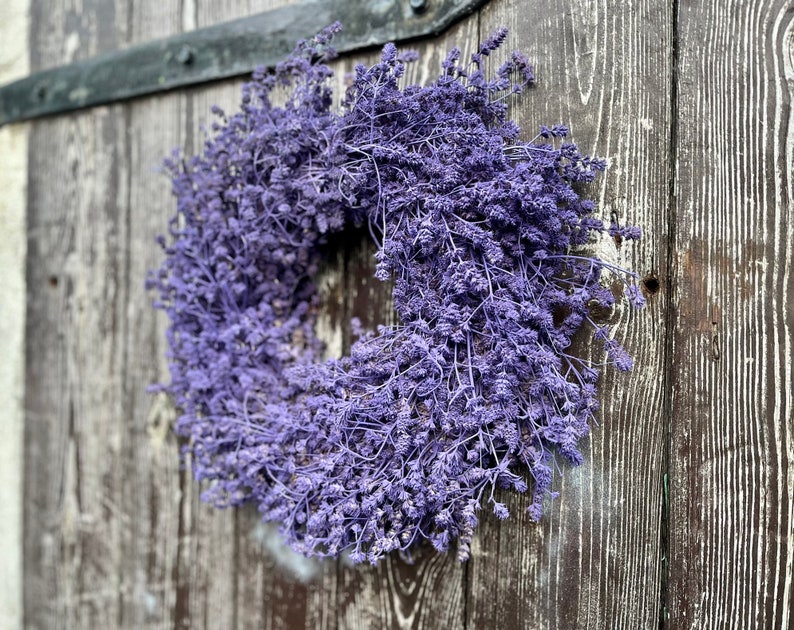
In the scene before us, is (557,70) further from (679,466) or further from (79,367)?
(79,367)

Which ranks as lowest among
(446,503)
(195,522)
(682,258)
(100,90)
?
(195,522)

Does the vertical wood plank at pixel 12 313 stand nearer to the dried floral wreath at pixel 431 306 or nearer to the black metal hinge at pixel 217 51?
the black metal hinge at pixel 217 51

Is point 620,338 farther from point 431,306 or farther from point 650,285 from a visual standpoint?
point 431,306

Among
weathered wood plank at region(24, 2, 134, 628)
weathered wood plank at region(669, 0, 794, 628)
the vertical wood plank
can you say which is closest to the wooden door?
weathered wood plank at region(669, 0, 794, 628)

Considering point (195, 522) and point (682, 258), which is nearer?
point (682, 258)

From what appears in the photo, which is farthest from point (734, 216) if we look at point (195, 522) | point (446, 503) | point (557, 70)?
point (195, 522)

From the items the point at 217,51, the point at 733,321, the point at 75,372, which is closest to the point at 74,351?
the point at 75,372
